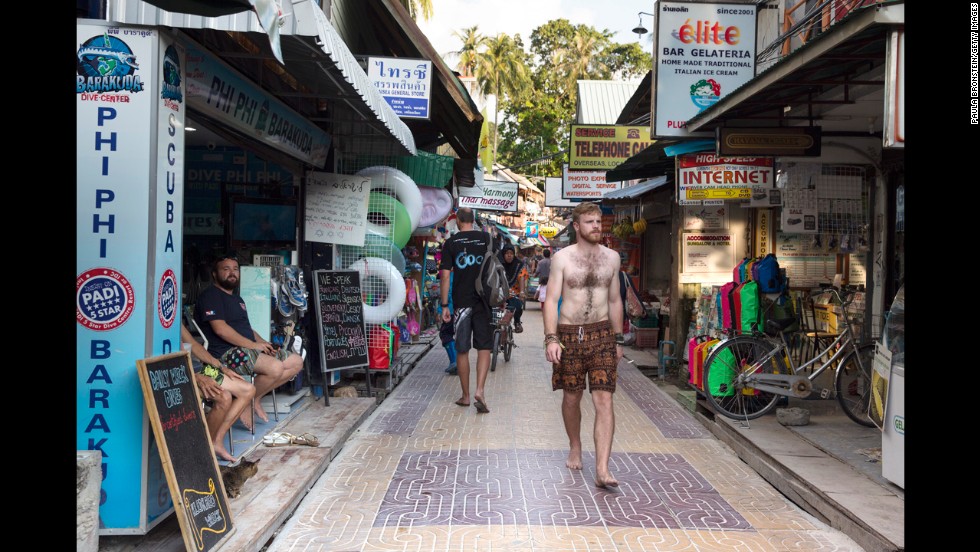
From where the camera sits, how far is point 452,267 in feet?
30.5

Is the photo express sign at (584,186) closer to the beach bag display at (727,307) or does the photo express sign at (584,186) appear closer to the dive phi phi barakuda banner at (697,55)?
the dive phi phi barakuda banner at (697,55)

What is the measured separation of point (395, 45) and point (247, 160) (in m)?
6.27

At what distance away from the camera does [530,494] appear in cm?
582

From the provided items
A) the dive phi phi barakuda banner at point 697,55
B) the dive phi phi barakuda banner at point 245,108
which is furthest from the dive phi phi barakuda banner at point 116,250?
the dive phi phi barakuda banner at point 697,55

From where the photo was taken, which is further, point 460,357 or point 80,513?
point 460,357

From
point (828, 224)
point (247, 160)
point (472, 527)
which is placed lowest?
point (472, 527)

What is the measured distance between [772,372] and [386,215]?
4588mm

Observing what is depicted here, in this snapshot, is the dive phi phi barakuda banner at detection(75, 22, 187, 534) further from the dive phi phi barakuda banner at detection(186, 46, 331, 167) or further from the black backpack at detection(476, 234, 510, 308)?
the black backpack at detection(476, 234, 510, 308)

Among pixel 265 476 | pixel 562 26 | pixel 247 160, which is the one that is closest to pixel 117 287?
pixel 265 476

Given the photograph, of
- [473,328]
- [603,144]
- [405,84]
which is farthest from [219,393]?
[603,144]

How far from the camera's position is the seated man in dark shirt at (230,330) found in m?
6.64

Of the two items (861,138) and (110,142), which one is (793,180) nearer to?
(861,138)

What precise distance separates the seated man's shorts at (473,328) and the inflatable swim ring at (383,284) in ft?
2.88

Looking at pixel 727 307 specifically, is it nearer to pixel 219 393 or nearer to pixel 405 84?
pixel 405 84
